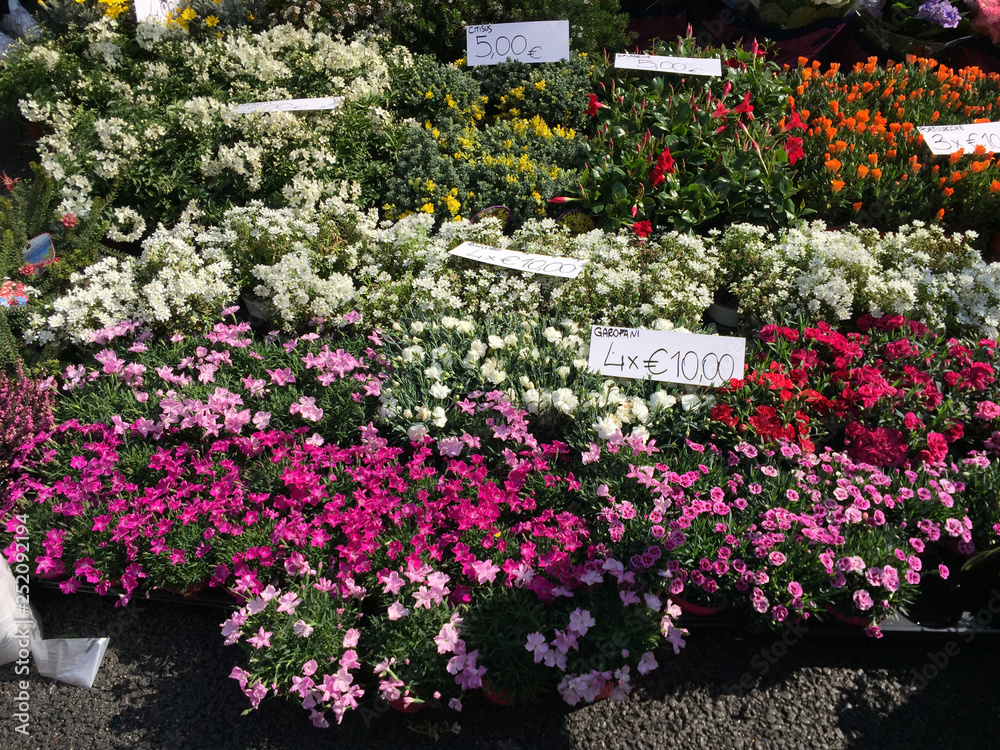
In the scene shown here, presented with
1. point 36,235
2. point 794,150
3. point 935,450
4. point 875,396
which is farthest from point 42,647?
point 794,150

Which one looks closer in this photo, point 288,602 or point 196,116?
point 288,602

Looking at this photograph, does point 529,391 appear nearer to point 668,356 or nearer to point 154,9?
point 668,356

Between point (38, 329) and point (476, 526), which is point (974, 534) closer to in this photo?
point (476, 526)

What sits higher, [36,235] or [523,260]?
[36,235]

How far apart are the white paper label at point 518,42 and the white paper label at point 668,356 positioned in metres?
2.75

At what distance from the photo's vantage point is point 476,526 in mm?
2309

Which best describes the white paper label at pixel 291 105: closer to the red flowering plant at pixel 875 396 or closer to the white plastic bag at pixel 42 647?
the white plastic bag at pixel 42 647

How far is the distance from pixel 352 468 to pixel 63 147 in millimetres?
3087

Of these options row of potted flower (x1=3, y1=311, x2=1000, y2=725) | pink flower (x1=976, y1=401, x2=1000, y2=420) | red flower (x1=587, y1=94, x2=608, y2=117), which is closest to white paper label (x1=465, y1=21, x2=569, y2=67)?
red flower (x1=587, y1=94, x2=608, y2=117)

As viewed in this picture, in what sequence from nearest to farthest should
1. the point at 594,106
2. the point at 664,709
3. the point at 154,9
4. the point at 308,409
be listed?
the point at 664,709
the point at 308,409
the point at 594,106
the point at 154,9

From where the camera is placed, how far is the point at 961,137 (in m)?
3.52

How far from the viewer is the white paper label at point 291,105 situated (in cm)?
397

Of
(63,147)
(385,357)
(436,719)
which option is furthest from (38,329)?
(436,719)

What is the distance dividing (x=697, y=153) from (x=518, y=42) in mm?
1708
